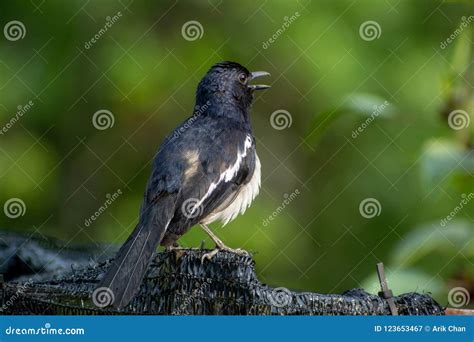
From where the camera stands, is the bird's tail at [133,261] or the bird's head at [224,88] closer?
the bird's tail at [133,261]

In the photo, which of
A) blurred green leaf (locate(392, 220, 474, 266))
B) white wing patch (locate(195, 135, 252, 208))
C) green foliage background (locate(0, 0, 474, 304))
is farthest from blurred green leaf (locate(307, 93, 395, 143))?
green foliage background (locate(0, 0, 474, 304))

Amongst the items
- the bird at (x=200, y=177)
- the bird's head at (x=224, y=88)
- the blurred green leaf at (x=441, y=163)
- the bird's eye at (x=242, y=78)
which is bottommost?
the bird at (x=200, y=177)

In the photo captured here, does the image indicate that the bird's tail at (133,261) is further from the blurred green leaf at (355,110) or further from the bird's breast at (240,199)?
the blurred green leaf at (355,110)

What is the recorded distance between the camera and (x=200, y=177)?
185 inches

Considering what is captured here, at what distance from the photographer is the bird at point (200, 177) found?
13.3 ft

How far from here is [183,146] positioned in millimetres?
4848

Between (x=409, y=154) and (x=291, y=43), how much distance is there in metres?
1.12

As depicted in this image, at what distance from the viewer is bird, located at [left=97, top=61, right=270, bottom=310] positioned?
407cm

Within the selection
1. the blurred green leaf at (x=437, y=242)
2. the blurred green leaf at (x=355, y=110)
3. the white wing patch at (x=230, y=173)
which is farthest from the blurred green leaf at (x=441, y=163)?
the white wing patch at (x=230, y=173)

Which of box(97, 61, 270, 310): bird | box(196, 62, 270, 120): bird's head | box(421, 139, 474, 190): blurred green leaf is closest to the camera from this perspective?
box(421, 139, 474, 190): blurred green leaf

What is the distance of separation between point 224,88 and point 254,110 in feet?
4.17

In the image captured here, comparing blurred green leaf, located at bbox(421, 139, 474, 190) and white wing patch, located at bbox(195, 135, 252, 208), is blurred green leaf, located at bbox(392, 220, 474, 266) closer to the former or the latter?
blurred green leaf, located at bbox(421, 139, 474, 190)

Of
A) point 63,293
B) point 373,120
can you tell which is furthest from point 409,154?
point 63,293

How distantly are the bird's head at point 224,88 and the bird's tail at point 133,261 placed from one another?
101 cm
